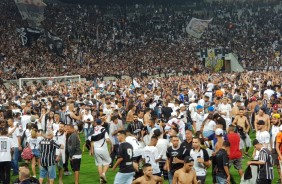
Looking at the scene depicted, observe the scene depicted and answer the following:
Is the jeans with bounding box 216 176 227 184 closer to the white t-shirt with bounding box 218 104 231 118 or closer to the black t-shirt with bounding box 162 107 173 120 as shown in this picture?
the white t-shirt with bounding box 218 104 231 118

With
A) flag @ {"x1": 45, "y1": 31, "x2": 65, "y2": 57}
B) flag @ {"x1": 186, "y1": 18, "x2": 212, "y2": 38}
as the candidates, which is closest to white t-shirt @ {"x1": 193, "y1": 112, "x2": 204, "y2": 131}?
flag @ {"x1": 45, "y1": 31, "x2": 65, "y2": 57}

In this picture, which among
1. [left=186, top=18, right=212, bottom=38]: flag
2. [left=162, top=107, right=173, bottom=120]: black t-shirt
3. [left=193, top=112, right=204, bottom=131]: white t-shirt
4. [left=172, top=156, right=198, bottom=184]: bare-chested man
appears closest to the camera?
[left=172, top=156, right=198, bottom=184]: bare-chested man

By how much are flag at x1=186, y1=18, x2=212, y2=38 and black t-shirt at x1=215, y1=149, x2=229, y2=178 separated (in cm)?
5170

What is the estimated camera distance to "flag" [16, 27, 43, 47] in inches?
1907

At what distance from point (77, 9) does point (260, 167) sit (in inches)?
2082

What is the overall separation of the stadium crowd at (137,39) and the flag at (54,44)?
1.60 ft

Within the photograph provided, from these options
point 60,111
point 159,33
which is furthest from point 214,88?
point 159,33

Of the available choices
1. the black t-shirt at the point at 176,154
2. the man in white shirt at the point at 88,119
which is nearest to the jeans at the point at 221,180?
the black t-shirt at the point at 176,154

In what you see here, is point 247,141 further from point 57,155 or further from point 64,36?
point 64,36

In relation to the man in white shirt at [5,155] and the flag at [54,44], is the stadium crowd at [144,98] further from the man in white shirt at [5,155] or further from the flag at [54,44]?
the flag at [54,44]

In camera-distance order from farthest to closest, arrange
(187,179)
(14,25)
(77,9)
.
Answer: (77,9), (14,25), (187,179)

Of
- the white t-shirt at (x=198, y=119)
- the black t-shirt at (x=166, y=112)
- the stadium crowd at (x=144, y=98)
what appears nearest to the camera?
the stadium crowd at (x=144, y=98)

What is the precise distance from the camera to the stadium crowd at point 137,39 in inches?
1902

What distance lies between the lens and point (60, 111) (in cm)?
1978
